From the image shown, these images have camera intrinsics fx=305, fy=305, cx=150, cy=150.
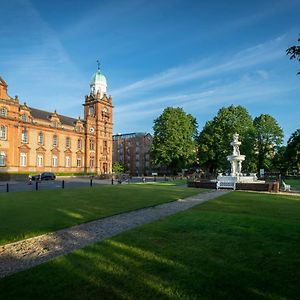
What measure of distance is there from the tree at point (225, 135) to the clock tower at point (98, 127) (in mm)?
25478

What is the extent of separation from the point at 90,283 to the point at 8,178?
51897mm

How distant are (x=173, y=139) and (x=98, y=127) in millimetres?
20577

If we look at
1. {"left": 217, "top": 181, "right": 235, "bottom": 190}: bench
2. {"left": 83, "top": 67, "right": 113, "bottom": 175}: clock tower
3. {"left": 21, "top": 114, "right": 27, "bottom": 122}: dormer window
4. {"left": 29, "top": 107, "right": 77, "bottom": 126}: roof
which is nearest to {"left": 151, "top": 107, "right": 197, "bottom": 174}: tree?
{"left": 83, "top": 67, "right": 113, "bottom": 175}: clock tower

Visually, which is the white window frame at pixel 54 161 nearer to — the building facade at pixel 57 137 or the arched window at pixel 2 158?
the building facade at pixel 57 137

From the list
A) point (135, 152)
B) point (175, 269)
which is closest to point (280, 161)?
point (135, 152)

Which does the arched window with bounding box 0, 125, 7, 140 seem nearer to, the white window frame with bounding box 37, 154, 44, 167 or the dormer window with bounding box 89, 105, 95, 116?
the white window frame with bounding box 37, 154, 44, 167

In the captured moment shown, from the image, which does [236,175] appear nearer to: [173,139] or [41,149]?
[173,139]

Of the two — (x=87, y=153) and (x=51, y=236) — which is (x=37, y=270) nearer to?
(x=51, y=236)

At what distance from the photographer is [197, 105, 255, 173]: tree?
62.3 m

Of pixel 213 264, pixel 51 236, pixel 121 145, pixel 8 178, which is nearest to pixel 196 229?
pixel 213 264

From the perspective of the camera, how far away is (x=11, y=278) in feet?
19.1

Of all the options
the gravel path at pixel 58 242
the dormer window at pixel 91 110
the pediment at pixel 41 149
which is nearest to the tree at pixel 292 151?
the dormer window at pixel 91 110

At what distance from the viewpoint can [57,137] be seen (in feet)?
221

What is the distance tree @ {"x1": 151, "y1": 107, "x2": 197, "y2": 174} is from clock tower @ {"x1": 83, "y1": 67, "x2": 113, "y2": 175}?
1510 centimetres
